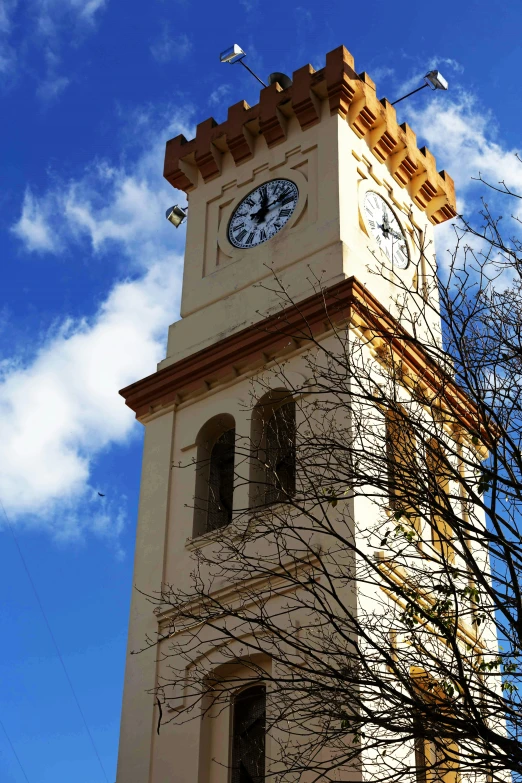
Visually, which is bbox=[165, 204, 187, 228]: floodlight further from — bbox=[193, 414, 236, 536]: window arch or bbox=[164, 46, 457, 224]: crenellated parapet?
bbox=[193, 414, 236, 536]: window arch

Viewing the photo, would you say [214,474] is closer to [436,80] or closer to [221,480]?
[221,480]

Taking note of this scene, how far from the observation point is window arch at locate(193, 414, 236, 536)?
773 inches

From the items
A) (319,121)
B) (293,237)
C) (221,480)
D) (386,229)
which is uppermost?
(319,121)

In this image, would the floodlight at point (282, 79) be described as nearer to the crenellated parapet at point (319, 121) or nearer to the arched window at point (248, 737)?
the crenellated parapet at point (319, 121)

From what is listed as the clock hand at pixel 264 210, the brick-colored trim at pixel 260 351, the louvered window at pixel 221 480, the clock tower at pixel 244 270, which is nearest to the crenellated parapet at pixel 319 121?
the clock tower at pixel 244 270

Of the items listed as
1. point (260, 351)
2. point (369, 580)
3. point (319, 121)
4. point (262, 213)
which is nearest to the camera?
point (369, 580)

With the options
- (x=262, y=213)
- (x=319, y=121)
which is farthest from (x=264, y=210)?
(x=319, y=121)

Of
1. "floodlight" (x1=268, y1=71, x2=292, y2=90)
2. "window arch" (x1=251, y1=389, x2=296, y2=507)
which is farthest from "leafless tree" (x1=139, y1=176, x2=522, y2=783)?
"floodlight" (x1=268, y1=71, x2=292, y2=90)

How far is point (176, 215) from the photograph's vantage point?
2444 centimetres

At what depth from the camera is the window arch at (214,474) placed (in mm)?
19625

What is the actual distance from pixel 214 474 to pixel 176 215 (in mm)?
5973

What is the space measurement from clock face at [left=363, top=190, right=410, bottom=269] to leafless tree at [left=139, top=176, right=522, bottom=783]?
0.48 m

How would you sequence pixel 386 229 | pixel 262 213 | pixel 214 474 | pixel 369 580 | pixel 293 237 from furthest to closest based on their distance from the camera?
1. pixel 386 229
2. pixel 262 213
3. pixel 293 237
4. pixel 214 474
5. pixel 369 580

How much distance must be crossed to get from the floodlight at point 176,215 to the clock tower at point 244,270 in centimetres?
36
